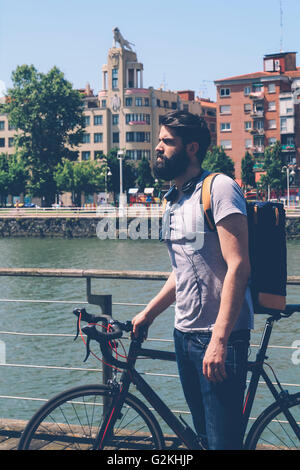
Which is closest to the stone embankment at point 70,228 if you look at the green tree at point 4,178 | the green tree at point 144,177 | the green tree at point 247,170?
the green tree at point 4,178

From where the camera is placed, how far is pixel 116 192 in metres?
82.4

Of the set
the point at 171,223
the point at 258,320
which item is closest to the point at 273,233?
the point at 171,223

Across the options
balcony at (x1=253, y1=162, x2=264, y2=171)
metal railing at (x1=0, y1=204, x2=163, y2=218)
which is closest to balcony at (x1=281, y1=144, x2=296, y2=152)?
balcony at (x1=253, y1=162, x2=264, y2=171)

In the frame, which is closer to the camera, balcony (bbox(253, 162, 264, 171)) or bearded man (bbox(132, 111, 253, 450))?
bearded man (bbox(132, 111, 253, 450))

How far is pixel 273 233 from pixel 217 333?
48 centimetres

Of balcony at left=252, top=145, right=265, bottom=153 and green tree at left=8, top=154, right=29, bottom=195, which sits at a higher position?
balcony at left=252, top=145, right=265, bottom=153

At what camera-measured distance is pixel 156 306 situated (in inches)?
135

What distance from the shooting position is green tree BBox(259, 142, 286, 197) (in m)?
76.2

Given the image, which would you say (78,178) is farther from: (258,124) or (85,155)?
(258,124)

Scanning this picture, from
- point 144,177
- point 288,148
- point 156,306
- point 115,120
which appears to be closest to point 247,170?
point 288,148

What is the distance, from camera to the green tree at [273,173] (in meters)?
76.2

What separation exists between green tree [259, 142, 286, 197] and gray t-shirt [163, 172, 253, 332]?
243 feet

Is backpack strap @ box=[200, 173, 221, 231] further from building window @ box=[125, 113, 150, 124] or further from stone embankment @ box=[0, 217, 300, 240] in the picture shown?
building window @ box=[125, 113, 150, 124]

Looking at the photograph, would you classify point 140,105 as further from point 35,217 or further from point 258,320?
point 258,320
